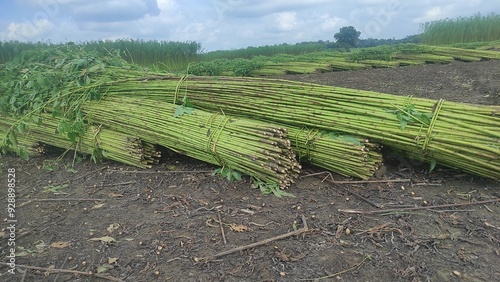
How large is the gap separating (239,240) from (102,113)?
2593mm

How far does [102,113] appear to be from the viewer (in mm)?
4438

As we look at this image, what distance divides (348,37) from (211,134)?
26.3 m

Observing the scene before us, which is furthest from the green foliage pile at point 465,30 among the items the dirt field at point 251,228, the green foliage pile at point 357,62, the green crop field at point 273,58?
the dirt field at point 251,228

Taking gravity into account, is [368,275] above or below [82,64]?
below

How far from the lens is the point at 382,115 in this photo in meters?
3.32

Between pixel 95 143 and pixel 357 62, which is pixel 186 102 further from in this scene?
pixel 357 62

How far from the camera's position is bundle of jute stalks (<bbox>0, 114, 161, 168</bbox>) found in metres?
4.15

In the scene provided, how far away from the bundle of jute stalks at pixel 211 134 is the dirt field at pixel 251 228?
213mm

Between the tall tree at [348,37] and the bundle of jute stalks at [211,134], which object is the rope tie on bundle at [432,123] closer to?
the bundle of jute stalks at [211,134]

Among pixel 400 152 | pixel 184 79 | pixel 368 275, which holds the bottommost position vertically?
pixel 368 275

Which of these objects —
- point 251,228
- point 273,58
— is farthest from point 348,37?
point 251,228

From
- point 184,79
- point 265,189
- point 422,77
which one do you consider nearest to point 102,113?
point 184,79

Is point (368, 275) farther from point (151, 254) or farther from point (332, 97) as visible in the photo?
point (332, 97)

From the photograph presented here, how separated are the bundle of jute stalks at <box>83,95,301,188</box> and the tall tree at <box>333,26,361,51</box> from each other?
25269 millimetres
